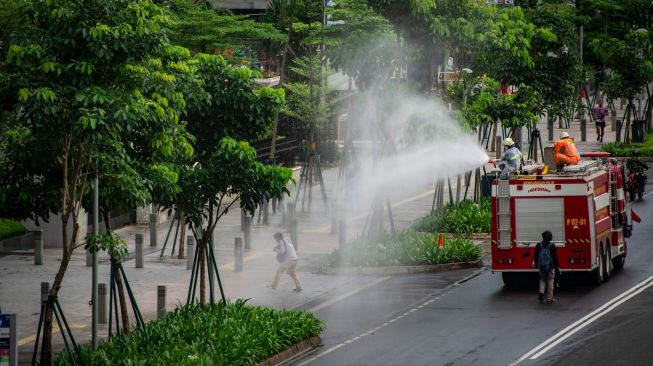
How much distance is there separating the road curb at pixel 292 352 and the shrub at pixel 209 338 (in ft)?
0.27

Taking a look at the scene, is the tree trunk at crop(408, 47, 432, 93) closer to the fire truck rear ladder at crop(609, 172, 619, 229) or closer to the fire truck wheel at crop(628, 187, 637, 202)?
the fire truck rear ladder at crop(609, 172, 619, 229)

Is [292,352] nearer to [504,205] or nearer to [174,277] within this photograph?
[504,205]

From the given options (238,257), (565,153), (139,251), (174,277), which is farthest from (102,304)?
(565,153)

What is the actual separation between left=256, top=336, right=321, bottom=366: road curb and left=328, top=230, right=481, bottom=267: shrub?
9.07 m

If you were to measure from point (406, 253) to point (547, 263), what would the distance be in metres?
6.57

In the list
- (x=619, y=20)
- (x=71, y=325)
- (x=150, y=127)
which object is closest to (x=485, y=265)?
(x=71, y=325)

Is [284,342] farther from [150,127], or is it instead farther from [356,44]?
[356,44]

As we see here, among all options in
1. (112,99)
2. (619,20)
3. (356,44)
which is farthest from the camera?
(619,20)

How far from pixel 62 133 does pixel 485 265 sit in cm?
1717

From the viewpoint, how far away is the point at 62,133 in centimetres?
2298

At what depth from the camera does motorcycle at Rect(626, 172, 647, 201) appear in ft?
161

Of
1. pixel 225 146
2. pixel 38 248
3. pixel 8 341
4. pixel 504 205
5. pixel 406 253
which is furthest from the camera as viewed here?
pixel 38 248

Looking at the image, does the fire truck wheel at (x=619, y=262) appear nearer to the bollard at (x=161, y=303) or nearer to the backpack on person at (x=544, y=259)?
the backpack on person at (x=544, y=259)

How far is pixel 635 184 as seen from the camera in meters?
49.4
